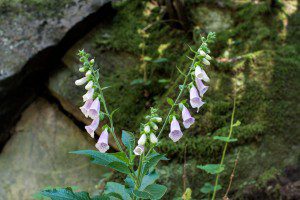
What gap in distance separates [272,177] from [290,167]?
0.55ft

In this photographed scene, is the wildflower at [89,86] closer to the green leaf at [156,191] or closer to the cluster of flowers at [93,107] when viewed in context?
the cluster of flowers at [93,107]

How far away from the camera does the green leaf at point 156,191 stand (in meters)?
1.84

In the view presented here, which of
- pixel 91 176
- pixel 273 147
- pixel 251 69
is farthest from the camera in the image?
pixel 91 176

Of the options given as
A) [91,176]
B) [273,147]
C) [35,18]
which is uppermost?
[35,18]

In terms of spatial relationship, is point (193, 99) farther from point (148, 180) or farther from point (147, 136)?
point (148, 180)

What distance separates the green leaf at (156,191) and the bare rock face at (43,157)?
5.92ft

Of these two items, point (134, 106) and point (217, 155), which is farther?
point (134, 106)

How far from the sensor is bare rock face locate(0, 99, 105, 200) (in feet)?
12.4

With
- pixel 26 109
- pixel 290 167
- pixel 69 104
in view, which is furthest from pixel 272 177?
pixel 26 109

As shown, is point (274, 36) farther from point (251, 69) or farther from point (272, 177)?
point (272, 177)

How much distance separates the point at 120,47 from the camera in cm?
417

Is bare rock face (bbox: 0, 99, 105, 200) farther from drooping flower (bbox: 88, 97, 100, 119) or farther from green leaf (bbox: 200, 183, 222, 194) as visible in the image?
drooping flower (bbox: 88, 97, 100, 119)

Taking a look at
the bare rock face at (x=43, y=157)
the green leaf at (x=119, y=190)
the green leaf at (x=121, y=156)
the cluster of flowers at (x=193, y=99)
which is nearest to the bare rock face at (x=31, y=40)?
the bare rock face at (x=43, y=157)

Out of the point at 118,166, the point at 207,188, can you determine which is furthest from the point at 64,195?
the point at 207,188
